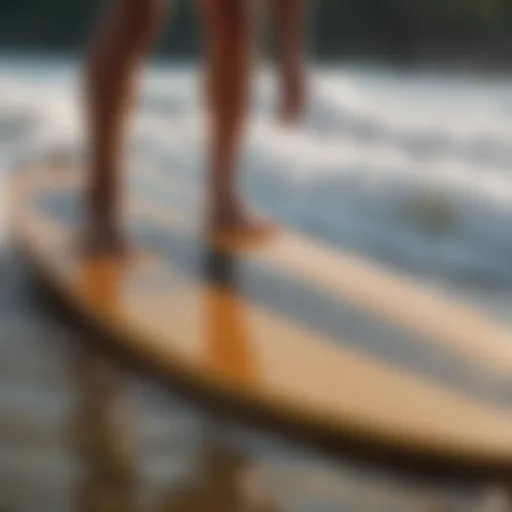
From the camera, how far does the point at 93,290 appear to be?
0.97 meters

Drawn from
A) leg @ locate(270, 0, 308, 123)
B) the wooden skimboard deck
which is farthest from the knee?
leg @ locate(270, 0, 308, 123)

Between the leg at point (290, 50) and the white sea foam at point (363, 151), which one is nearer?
the white sea foam at point (363, 151)

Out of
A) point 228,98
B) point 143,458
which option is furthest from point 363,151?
point 143,458

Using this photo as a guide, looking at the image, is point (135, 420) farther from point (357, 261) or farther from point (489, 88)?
point (489, 88)

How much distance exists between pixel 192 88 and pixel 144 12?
726 millimetres

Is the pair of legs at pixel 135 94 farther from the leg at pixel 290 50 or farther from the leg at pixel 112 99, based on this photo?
the leg at pixel 290 50

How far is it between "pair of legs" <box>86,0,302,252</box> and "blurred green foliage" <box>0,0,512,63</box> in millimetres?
614

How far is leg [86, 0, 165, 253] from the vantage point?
965 mm

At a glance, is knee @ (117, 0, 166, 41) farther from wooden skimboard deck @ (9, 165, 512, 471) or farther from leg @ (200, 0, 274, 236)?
wooden skimboard deck @ (9, 165, 512, 471)

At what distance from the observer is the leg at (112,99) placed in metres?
0.97

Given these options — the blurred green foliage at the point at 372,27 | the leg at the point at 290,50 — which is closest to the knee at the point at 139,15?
the leg at the point at 290,50

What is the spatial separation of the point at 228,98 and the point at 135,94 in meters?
0.08

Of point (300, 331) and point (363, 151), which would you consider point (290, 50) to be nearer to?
point (363, 151)

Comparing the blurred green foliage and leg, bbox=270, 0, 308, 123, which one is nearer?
leg, bbox=270, 0, 308, 123
